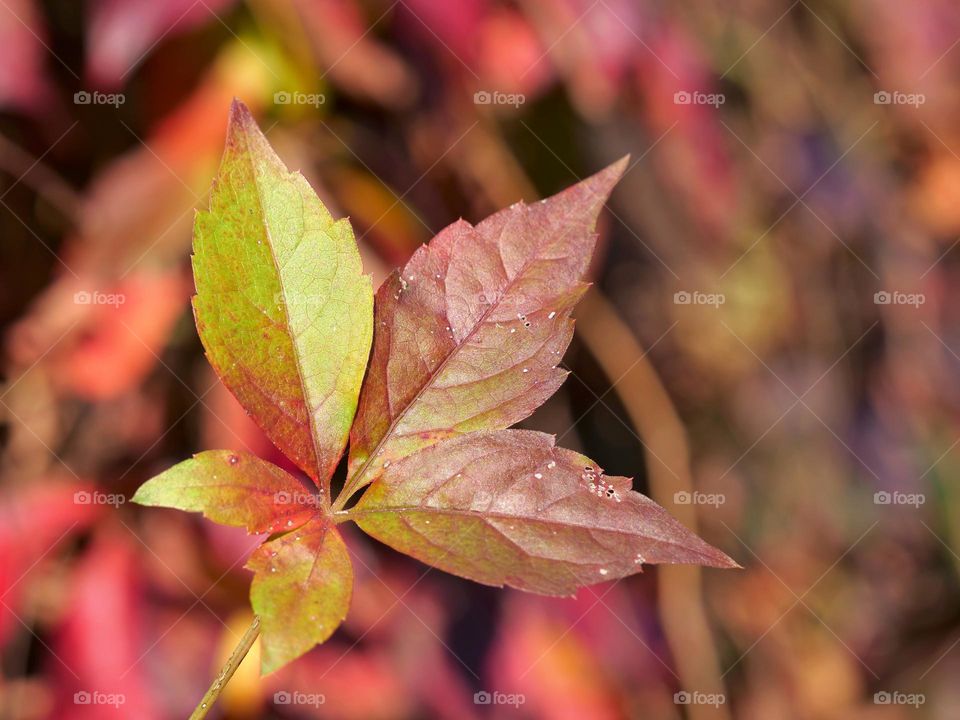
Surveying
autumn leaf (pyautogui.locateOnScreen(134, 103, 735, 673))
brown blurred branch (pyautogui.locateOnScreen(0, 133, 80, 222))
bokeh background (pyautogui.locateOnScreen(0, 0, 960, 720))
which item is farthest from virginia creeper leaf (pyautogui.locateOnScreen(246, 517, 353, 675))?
brown blurred branch (pyautogui.locateOnScreen(0, 133, 80, 222))

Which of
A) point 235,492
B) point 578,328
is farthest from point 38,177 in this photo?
point 235,492

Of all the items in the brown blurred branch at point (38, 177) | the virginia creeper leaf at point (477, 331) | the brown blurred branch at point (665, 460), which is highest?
the brown blurred branch at point (38, 177)

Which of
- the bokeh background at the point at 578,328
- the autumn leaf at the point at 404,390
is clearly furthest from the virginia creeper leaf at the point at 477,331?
the bokeh background at the point at 578,328

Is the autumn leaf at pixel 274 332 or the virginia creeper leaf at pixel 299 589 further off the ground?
the autumn leaf at pixel 274 332

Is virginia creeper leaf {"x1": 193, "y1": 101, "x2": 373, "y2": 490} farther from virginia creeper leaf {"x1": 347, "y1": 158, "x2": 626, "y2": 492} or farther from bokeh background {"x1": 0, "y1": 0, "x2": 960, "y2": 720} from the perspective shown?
bokeh background {"x1": 0, "y1": 0, "x2": 960, "y2": 720}

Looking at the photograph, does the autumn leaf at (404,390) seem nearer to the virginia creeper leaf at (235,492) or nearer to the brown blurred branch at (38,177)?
the virginia creeper leaf at (235,492)

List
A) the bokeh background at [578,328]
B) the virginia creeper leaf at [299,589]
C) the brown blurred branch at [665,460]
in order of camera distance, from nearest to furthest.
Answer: the virginia creeper leaf at [299,589] < the bokeh background at [578,328] < the brown blurred branch at [665,460]

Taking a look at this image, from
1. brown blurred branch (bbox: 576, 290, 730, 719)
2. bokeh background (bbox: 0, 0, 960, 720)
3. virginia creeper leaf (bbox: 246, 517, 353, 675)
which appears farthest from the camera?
brown blurred branch (bbox: 576, 290, 730, 719)
